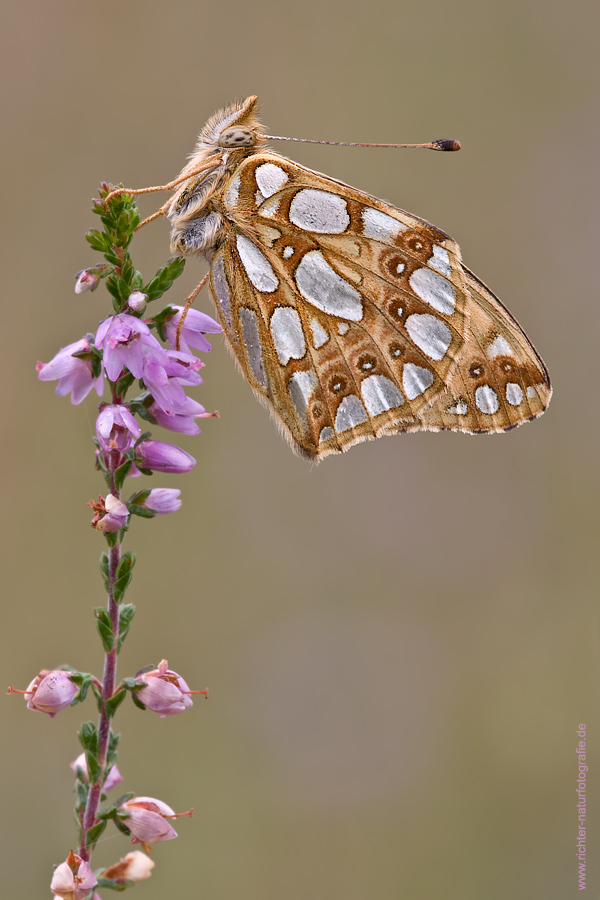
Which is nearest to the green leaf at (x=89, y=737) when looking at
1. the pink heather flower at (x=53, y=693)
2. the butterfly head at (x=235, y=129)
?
the pink heather flower at (x=53, y=693)

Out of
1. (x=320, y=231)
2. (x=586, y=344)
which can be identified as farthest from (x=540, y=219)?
(x=320, y=231)

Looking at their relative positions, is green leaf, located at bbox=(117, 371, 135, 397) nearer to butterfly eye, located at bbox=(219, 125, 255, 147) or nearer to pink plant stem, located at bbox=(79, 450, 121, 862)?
pink plant stem, located at bbox=(79, 450, 121, 862)

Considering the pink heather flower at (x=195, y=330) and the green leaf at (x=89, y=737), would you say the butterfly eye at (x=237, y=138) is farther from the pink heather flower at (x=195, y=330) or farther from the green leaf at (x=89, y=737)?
the green leaf at (x=89, y=737)

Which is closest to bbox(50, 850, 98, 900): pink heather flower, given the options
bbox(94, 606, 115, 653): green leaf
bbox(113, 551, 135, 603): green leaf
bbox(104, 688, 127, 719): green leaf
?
bbox(104, 688, 127, 719): green leaf

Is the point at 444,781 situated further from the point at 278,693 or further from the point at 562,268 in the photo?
the point at 562,268

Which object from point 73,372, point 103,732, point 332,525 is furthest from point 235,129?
point 332,525
